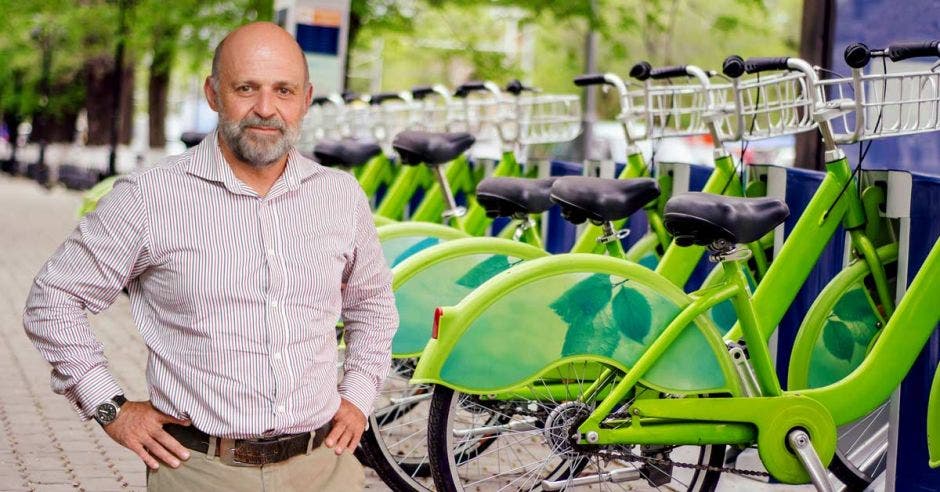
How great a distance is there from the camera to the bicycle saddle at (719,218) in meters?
4.67

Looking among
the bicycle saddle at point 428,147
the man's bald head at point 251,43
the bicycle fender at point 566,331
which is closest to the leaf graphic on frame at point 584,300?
the bicycle fender at point 566,331

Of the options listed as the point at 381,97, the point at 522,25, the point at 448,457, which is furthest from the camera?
the point at 522,25

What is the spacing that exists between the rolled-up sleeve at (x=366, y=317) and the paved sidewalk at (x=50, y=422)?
9.59ft

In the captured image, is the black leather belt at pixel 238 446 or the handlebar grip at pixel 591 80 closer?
the black leather belt at pixel 238 446

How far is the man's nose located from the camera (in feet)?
10.7

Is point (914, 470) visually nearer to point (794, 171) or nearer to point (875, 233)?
point (875, 233)

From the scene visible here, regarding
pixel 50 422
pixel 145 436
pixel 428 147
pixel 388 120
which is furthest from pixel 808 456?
pixel 388 120

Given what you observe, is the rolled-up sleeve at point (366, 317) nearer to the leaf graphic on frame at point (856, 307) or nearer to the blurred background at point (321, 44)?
the leaf graphic on frame at point (856, 307)

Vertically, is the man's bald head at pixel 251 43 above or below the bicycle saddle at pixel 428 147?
above

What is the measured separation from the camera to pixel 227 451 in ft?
10.7

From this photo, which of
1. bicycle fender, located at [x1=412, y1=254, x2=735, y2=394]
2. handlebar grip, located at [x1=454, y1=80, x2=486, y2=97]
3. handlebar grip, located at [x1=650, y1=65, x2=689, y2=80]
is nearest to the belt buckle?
bicycle fender, located at [x1=412, y1=254, x2=735, y2=394]

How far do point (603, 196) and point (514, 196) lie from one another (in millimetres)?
1059

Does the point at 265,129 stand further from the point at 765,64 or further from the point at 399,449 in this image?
the point at 399,449

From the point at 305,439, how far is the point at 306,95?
73 centimetres
